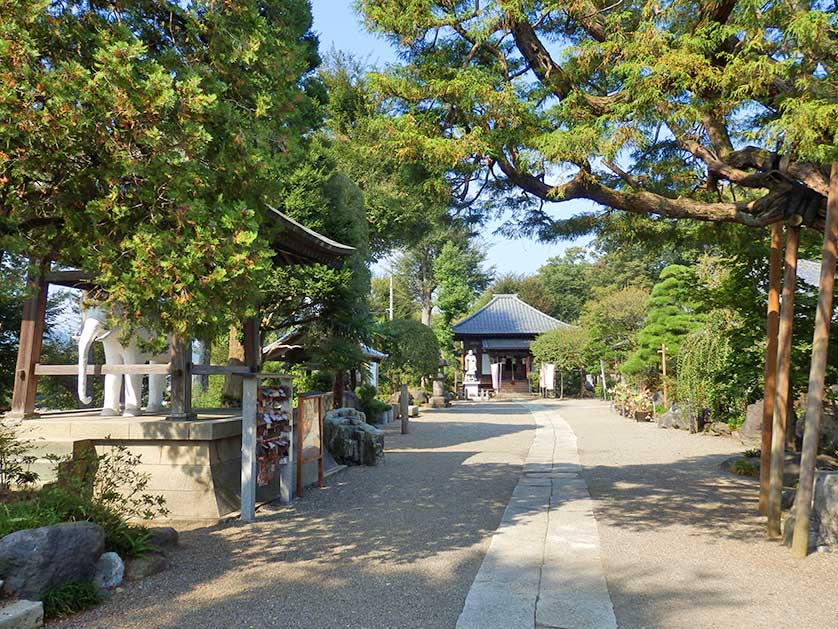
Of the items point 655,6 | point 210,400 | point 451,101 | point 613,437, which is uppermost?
point 655,6

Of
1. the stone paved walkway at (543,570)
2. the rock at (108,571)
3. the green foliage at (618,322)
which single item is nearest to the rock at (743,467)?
the stone paved walkway at (543,570)

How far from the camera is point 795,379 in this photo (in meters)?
8.82

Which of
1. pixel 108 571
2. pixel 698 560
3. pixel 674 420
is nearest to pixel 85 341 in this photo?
pixel 108 571

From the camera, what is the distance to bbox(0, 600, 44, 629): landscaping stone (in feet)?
11.0

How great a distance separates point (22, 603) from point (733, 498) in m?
7.08

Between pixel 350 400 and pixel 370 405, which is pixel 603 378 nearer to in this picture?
pixel 370 405

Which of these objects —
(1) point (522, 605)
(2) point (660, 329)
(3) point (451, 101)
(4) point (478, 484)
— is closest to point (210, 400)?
(4) point (478, 484)

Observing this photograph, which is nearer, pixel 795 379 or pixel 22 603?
pixel 22 603

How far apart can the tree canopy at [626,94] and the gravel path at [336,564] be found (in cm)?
327

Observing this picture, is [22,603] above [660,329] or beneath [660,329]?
beneath

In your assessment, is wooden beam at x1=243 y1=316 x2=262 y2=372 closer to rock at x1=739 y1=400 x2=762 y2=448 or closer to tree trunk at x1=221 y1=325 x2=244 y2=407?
tree trunk at x1=221 y1=325 x2=244 y2=407

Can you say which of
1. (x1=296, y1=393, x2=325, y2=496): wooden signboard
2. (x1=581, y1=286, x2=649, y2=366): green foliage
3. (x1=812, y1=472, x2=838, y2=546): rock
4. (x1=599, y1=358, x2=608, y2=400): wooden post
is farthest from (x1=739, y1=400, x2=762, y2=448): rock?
(x1=599, y1=358, x2=608, y2=400): wooden post

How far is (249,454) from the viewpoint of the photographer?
629 cm

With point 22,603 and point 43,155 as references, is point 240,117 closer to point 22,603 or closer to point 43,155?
point 43,155
